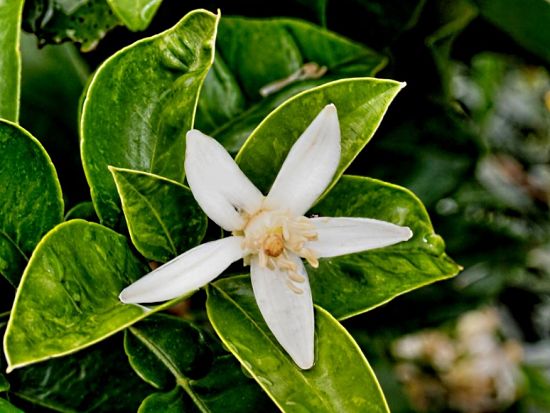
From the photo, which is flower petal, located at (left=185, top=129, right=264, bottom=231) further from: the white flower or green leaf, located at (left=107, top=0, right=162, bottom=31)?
green leaf, located at (left=107, top=0, right=162, bottom=31)

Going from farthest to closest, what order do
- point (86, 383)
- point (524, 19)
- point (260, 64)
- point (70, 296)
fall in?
point (524, 19)
point (260, 64)
point (86, 383)
point (70, 296)

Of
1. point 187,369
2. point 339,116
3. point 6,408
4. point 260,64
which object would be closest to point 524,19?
point 260,64

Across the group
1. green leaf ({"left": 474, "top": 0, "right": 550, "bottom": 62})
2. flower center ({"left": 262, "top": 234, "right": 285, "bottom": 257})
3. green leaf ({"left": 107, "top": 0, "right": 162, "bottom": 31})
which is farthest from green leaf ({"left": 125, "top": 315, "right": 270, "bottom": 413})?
green leaf ({"left": 474, "top": 0, "right": 550, "bottom": 62})

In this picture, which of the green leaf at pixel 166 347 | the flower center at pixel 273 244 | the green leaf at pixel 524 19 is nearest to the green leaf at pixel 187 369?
the green leaf at pixel 166 347

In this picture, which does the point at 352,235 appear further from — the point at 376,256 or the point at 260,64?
the point at 260,64

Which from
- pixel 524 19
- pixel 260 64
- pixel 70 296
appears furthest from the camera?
pixel 524 19

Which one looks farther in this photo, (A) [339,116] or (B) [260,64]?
(B) [260,64]

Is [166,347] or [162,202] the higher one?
[162,202]
